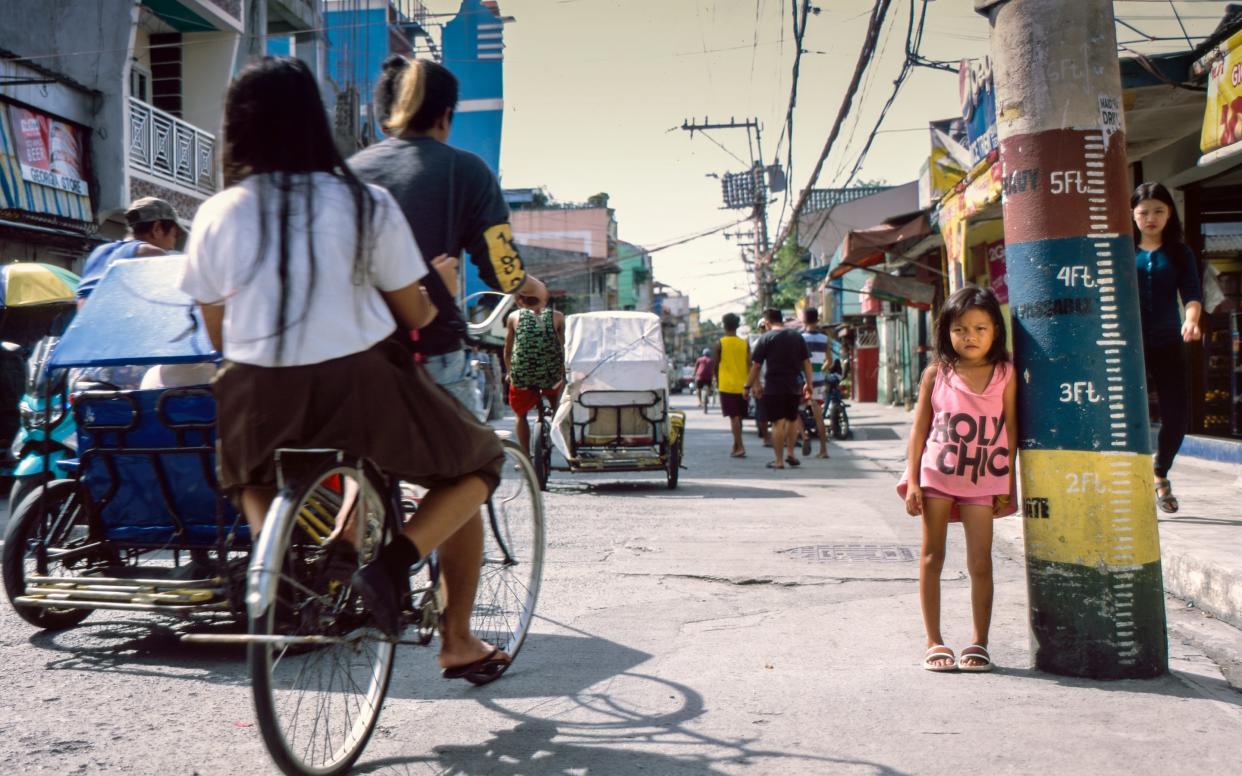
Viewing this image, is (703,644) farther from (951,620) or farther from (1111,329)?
(1111,329)

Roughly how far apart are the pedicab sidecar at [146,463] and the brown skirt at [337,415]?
45.4 inches

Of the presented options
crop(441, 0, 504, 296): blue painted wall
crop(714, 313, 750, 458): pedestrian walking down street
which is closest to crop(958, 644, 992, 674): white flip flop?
crop(714, 313, 750, 458): pedestrian walking down street

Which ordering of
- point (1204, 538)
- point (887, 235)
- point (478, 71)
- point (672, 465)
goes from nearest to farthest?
point (1204, 538), point (672, 465), point (887, 235), point (478, 71)

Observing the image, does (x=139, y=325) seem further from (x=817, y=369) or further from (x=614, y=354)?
(x=817, y=369)

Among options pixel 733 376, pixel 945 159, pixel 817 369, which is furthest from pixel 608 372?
pixel 817 369

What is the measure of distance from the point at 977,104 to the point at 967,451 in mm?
13028

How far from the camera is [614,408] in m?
11.1

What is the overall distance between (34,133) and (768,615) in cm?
1395

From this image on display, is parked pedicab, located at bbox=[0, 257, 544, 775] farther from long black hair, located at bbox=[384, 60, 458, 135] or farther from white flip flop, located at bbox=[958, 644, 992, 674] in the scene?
white flip flop, located at bbox=[958, 644, 992, 674]

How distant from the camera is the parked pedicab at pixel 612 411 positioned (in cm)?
1070

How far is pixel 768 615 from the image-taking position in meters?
5.07

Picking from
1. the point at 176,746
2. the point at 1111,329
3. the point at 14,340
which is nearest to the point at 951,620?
the point at 1111,329

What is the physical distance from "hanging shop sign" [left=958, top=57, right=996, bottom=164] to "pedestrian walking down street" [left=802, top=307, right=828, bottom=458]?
118 inches

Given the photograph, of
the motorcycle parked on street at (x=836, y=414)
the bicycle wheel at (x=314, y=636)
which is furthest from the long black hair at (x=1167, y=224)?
the motorcycle parked on street at (x=836, y=414)
